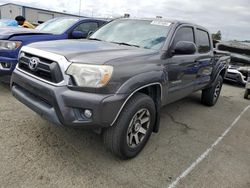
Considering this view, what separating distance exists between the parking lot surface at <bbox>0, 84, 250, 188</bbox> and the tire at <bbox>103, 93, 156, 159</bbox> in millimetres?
186

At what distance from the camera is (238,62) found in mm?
10594

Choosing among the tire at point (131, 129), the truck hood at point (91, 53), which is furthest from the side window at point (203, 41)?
the tire at point (131, 129)

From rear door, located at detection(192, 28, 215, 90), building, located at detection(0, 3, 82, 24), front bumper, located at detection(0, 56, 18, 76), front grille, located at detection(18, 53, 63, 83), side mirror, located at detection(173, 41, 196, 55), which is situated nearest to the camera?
front grille, located at detection(18, 53, 63, 83)

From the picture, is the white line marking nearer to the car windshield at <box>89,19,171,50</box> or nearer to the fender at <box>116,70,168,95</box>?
the fender at <box>116,70,168,95</box>

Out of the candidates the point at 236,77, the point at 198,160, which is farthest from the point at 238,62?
the point at 198,160

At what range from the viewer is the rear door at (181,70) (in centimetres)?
379

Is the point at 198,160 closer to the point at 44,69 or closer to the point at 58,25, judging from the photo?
the point at 44,69

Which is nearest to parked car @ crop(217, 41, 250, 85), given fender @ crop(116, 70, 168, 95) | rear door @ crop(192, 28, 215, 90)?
rear door @ crop(192, 28, 215, 90)

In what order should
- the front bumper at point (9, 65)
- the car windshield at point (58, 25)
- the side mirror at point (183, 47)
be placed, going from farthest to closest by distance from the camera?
the car windshield at point (58, 25), the front bumper at point (9, 65), the side mirror at point (183, 47)

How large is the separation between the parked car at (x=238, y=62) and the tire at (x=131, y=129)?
7.37 m

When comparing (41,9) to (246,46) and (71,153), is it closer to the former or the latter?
(246,46)

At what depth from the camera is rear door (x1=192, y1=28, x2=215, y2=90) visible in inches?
192

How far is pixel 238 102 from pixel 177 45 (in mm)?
4543

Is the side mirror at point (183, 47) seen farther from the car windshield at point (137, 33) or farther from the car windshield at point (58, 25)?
the car windshield at point (58, 25)
